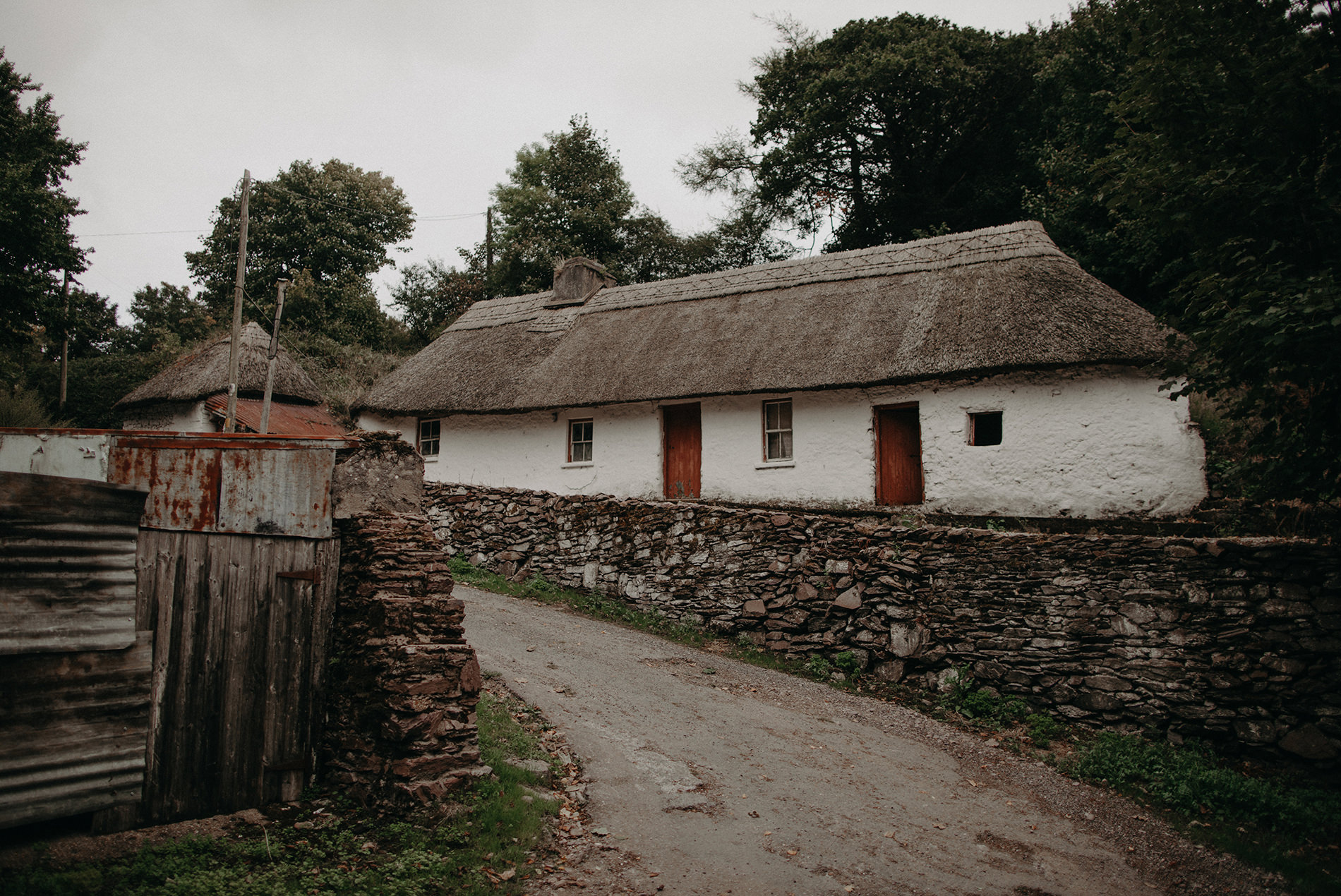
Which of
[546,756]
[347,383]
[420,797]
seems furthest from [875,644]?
[347,383]

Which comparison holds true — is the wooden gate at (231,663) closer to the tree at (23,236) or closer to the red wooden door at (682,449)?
the red wooden door at (682,449)

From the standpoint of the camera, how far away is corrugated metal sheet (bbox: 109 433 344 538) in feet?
16.4

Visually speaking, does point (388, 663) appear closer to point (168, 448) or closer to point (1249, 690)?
point (168, 448)

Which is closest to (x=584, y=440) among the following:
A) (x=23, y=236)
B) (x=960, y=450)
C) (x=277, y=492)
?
(x=960, y=450)

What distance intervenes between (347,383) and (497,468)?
12054 millimetres

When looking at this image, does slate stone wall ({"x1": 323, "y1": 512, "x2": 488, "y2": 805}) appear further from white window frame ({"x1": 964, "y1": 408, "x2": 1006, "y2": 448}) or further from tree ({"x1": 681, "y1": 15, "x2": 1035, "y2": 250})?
tree ({"x1": 681, "y1": 15, "x2": 1035, "y2": 250})

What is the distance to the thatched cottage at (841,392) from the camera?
12.0 m

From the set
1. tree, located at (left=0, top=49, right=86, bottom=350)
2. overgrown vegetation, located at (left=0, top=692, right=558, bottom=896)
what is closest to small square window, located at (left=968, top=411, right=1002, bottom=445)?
overgrown vegetation, located at (left=0, top=692, right=558, bottom=896)

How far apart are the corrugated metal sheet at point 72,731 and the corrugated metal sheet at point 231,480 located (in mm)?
854

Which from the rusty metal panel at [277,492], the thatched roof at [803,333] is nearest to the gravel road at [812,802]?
the rusty metal panel at [277,492]

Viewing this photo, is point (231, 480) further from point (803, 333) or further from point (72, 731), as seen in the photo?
point (803, 333)

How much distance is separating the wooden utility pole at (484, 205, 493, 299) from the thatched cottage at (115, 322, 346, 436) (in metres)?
9.50

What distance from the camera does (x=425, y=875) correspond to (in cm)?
453

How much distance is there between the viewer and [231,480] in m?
5.21
